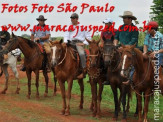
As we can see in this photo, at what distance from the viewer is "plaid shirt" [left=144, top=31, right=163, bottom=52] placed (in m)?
8.73

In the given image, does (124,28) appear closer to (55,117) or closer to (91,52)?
(91,52)

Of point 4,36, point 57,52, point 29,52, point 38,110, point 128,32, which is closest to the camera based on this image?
point 57,52

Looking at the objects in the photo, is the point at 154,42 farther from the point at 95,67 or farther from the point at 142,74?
the point at 95,67

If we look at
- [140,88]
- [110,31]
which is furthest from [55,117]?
[110,31]

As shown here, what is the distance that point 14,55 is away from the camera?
13.4m

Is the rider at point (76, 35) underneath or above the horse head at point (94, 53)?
above

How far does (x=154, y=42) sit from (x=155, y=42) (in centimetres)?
3

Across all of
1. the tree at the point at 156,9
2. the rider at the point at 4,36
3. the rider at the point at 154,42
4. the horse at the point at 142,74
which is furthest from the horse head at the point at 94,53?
the tree at the point at 156,9

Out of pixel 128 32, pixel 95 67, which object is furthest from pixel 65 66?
pixel 128 32

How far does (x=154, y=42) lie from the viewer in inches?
349

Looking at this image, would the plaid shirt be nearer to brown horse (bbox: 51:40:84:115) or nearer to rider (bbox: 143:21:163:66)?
rider (bbox: 143:21:163:66)

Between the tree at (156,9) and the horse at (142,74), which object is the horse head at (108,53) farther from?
the tree at (156,9)

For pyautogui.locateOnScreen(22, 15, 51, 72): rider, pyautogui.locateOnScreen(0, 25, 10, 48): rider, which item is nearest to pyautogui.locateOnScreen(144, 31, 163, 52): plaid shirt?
pyautogui.locateOnScreen(22, 15, 51, 72): rider

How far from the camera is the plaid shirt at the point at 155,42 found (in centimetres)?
873
